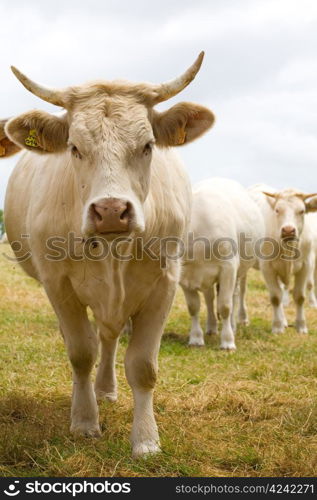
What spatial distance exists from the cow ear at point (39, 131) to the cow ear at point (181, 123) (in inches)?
20.6

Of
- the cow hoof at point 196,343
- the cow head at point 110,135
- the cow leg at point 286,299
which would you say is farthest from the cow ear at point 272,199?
the cow head at point 110,135

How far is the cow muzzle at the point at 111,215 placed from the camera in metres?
3.19

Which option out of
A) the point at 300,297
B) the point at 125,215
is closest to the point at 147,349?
the point at 125,215

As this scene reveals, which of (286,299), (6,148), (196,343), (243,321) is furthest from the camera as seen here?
(286,299)

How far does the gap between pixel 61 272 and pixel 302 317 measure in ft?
22.3

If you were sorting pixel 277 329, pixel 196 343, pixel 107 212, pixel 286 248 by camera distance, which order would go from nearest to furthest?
pixel 107 212 → pixel 196 343 → pixel 277 329 → pixel 286 248

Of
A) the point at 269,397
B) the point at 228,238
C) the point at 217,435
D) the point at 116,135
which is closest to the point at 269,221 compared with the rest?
the point at 228,238

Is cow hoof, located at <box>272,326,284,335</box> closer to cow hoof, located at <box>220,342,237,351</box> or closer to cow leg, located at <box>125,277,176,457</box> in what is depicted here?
cow hoof, located at <box>220,342,237,351</box>

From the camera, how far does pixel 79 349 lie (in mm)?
4270

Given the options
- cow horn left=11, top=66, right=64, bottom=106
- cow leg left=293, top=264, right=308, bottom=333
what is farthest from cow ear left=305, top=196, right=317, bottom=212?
cow horn left=11, top=66, right=64, bottom=106

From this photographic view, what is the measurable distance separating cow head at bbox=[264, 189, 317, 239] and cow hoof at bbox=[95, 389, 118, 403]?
5.16 metres

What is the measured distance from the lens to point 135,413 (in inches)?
162

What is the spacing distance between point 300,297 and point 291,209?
53.9 inches
